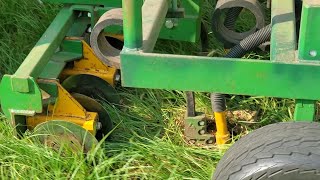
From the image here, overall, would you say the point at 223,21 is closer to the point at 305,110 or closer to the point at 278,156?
the point at 305,110

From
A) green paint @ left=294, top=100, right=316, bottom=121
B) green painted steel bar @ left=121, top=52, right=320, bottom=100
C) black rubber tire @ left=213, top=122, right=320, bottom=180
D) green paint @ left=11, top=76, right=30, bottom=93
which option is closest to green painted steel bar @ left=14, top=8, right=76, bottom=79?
green paint @ left=11, top=76, right=30, bottom=93

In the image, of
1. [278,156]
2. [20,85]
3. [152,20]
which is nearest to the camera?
[278,156]

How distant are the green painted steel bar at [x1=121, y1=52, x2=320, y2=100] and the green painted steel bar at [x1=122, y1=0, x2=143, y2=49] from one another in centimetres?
4

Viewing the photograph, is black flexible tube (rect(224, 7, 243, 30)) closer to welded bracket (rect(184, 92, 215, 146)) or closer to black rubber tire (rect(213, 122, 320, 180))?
welded bracket (rect(184, 92, 215, 146))

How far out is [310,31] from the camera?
188 cm

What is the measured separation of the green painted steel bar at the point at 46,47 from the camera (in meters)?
2.45

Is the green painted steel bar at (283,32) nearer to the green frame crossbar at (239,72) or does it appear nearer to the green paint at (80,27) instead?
the green frame crossbar at (239,72)

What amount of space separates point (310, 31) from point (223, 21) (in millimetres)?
971

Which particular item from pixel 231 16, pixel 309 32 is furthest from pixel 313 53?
pixel 231 16

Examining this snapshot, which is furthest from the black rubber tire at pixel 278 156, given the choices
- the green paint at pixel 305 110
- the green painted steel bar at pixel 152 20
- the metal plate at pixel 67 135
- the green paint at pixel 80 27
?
the green paint at pixel 80 27

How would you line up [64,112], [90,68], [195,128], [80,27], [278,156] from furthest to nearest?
1. [80,27]
2. [90,68]
3. [195,128]
4. [64,112]
5. [278,156]

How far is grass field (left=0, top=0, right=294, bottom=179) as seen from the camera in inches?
94.5

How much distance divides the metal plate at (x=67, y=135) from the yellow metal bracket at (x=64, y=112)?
0.05 meters

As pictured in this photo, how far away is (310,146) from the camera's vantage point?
188 cm
